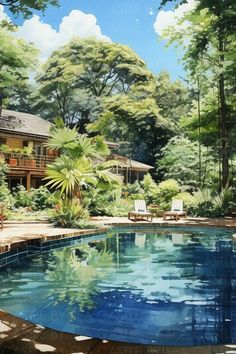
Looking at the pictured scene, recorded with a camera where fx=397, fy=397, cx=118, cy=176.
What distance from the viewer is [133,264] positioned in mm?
8875

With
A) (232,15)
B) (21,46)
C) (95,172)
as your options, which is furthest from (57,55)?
(232,15)

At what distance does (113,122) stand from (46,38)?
66.2 feet

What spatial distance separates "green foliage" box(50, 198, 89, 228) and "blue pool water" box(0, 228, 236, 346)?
2077 mm

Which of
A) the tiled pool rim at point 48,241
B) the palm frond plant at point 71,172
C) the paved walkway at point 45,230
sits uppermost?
the palm frond plant at point 71,172

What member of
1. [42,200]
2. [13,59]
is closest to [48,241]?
[42,200]

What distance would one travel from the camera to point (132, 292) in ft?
21.5

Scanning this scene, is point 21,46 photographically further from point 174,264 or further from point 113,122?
point 174,264

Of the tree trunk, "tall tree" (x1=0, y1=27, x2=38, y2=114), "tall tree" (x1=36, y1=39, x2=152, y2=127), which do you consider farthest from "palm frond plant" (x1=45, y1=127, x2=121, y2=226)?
"tall tree" (x1=36, y1=39, x2=152, y2=127)

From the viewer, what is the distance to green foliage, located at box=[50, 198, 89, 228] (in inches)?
528

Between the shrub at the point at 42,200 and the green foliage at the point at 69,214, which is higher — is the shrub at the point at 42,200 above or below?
above

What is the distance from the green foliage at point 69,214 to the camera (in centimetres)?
1342

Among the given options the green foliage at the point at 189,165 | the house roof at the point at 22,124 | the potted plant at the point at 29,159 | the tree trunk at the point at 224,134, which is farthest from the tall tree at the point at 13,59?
the green foliage at the point at 189,165

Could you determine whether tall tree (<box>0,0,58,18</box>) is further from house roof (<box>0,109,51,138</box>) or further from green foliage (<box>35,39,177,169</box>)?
green foliage (<box>35,39,177,169</box>)

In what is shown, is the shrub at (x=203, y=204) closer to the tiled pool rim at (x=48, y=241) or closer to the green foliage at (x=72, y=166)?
the tiled pool rim at (x=48, y=241)
